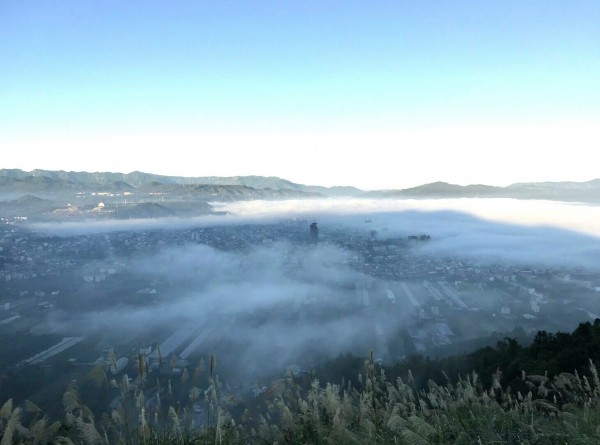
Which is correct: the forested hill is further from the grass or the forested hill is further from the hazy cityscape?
the grass

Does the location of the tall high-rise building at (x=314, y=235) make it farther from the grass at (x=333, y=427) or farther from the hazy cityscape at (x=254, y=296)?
the grass at (x=333, y=427)

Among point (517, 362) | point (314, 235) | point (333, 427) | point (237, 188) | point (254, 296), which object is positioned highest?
point (237, 188)

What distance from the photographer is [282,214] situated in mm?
58062

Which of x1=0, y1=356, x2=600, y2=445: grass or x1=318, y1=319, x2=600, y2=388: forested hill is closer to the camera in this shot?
x1=0, y1=356, x2=600, y2=445: grass

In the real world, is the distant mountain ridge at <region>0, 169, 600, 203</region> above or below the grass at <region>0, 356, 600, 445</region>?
above

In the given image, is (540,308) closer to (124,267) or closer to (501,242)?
(501,242)

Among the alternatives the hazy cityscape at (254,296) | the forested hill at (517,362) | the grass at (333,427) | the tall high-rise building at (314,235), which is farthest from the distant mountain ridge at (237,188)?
the grass at (333,427)

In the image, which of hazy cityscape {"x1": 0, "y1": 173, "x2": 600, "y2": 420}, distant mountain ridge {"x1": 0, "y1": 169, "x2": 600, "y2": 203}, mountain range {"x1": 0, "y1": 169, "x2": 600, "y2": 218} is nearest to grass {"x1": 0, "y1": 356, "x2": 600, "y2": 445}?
hazy cityscape {"x1": 0, "y1": 173, "x2": 600, "y2": 420}

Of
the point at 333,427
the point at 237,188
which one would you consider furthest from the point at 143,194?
the point at 333,427

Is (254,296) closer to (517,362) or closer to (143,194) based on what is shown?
(517,362)

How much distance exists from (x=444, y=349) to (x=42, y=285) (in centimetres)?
1971

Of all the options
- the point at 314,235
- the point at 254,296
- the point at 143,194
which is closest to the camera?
the point at 254,296

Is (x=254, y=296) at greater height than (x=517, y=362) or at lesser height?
lesser

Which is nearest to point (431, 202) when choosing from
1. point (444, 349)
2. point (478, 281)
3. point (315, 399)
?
point (478, 281)
